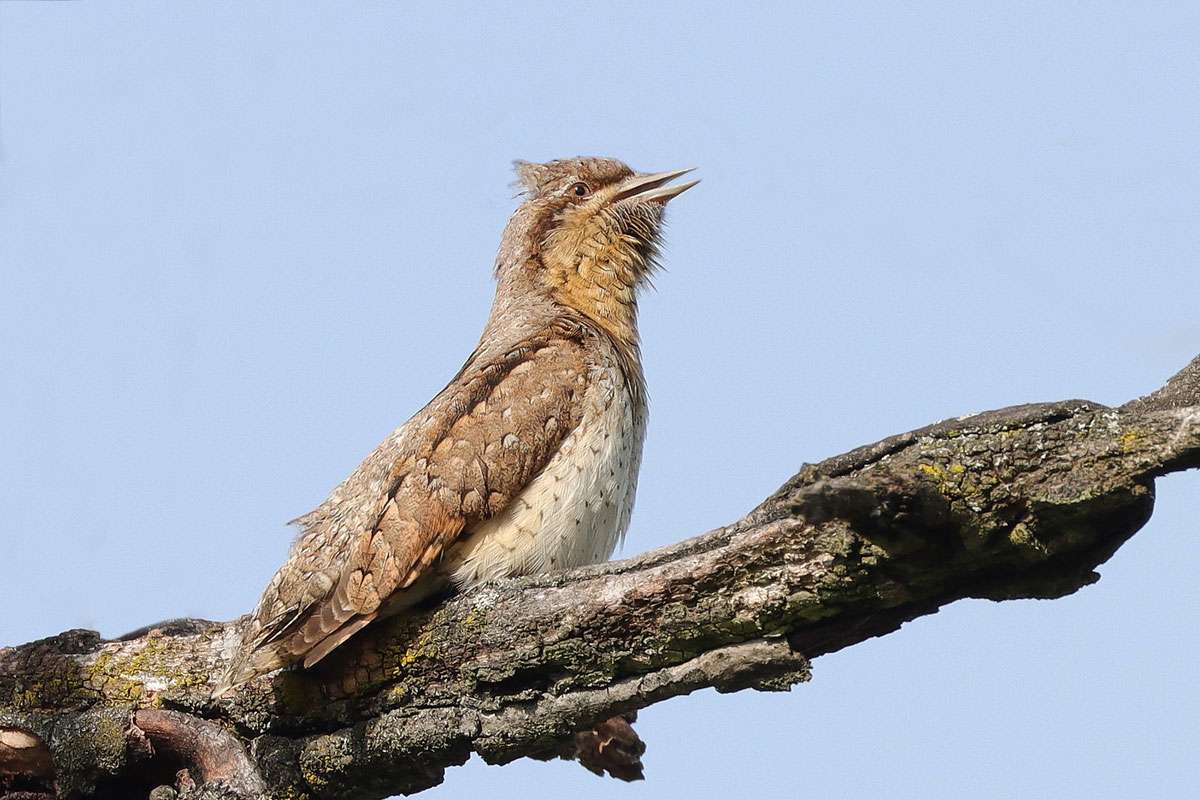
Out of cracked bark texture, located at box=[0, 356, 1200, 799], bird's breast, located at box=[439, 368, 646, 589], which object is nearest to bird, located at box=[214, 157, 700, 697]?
bird's breast, located at box=[439, 368, 646, 589]

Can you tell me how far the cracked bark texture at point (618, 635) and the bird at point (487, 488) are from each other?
0.25m

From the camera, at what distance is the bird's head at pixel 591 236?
7875mm

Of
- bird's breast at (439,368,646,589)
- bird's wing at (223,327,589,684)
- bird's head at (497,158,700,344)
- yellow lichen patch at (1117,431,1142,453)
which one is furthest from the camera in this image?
bird's head at (497,158,700,344)

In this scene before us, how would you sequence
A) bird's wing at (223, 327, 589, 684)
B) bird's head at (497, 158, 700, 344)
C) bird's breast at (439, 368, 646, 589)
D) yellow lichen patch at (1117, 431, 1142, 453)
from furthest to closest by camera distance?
bird's head at (497, 158, 700, 344), bird's breast at (439, 368, 646, 589), bird's wing at (223, 327, 589, 684), yellow lichen patch at (1117, 431, 1142, 453)

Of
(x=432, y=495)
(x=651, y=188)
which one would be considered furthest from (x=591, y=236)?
(x=432, y=495)

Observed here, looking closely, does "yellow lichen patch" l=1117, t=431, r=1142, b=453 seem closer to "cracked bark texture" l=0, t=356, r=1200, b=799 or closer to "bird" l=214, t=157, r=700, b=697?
"cracked bark texture" l=0, t=356, r=1200, b=799

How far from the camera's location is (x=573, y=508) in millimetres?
6324

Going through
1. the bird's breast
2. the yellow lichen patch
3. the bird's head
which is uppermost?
the bird's head

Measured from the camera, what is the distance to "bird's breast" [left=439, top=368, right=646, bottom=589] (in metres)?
6.11

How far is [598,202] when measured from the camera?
323 inches

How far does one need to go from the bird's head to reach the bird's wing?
95 centimetres

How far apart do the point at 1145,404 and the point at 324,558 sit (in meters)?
3.37

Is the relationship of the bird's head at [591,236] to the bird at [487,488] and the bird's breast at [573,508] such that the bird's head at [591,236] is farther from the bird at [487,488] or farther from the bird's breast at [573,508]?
the bird's breast at [573,508]

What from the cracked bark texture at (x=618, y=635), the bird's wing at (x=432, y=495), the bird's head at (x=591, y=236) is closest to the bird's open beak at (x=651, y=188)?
the bird's head at (x=591, y=236)
